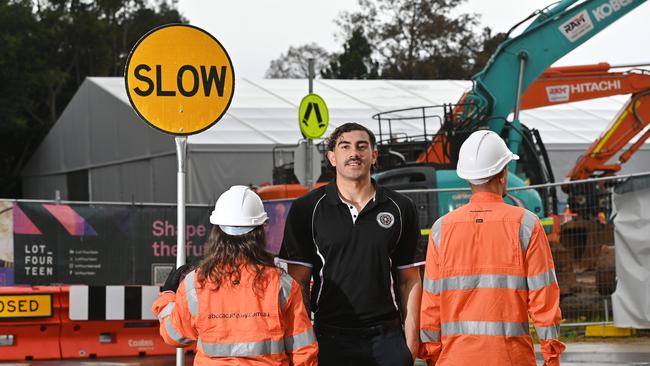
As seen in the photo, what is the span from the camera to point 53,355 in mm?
12117

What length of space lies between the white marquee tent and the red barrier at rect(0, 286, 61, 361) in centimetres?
1760

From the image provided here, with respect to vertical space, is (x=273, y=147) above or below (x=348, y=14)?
below

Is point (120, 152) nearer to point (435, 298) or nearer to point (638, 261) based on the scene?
point (638, 261)

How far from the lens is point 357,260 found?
5.59 meters

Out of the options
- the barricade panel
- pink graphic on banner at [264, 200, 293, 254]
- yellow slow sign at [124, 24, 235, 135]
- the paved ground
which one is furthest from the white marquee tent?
yellow slow sign at [124, 24, 235, 135]

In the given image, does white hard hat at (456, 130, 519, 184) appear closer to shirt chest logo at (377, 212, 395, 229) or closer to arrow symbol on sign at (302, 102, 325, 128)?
shirt chest logo at (377, 212, 395, 229)

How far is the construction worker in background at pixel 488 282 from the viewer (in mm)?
4914

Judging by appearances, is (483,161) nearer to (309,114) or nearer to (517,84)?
(309,114)

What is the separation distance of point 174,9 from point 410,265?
7649 cm

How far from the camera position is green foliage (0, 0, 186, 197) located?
5225 centimetres

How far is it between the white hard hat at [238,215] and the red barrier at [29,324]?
24.8ft

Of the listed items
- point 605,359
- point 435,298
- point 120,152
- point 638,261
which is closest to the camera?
point 435,298

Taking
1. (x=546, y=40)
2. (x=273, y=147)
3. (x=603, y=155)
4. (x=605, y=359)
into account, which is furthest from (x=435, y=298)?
(x=273, y=147)

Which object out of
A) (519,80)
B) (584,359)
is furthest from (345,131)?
(519,80)
